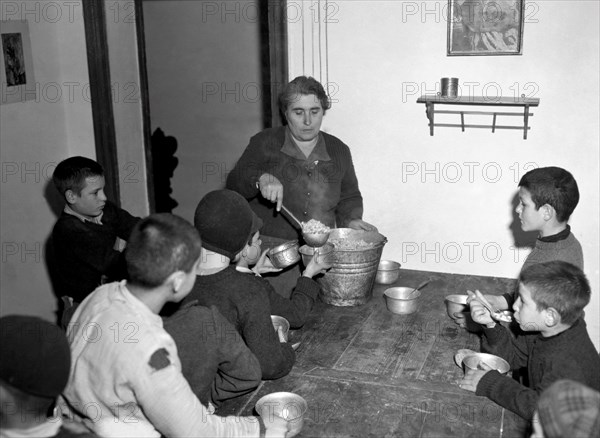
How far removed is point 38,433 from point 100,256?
1902 millimetres

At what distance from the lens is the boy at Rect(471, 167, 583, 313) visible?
3.32m

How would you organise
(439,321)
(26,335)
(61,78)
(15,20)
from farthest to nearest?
(61,78) → (15,20) → (439,321) → (26,335)

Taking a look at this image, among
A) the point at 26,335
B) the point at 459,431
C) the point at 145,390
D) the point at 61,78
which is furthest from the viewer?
the point at 61,78

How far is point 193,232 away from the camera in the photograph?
2.36 metres

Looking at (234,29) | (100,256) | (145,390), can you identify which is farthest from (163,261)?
(234,29)

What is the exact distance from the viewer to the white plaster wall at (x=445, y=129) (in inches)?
167

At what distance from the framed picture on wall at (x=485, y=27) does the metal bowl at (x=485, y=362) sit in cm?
208

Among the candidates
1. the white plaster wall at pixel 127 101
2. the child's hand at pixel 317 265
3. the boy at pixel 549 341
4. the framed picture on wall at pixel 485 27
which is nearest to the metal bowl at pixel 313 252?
the child's hand at pixel 317 265

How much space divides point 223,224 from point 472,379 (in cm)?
116

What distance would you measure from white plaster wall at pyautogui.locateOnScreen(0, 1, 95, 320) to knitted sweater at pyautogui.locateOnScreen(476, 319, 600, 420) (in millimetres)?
3408

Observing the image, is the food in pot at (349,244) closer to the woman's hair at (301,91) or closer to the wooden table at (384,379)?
the wooden table at (384,379)

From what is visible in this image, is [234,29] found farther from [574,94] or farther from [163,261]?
[163,261]

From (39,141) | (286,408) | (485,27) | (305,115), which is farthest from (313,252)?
(39,141)

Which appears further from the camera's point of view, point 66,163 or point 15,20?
point 15,20
